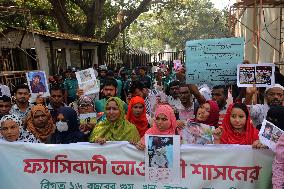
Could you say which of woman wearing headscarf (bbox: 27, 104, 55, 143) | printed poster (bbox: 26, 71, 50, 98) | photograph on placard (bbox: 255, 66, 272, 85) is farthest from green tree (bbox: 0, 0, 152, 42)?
photograph on placard (bbox: 255, 66, 272, 85)

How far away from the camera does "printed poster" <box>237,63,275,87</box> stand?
409cm

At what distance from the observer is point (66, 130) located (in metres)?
3.64

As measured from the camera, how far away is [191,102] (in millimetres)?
4688

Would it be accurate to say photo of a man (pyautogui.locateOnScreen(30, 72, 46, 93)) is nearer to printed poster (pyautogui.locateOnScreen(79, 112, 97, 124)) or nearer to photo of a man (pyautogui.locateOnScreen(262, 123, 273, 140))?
printed poster (pyautogui.locateOnScreen(79, 112, 97, 124))

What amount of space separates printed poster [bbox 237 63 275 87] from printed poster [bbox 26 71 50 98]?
2.79 m

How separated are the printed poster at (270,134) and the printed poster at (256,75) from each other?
1519 mm

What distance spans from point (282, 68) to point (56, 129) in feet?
25.8

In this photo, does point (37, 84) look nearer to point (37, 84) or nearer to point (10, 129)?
point (37, 84)

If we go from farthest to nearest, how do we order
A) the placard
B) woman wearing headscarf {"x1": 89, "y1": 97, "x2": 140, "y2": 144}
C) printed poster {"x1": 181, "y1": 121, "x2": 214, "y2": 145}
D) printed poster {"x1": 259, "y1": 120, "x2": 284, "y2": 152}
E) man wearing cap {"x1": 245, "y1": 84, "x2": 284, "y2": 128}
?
man wearing cap {"x1": 245, "y1": 84, "x2": 284, "y2": 128}, woman wearing headscarf {"x1": 89, "y1": 97, "x2": 140, "y2": 144}, printed poster {"x1": 181, "y1": 121, "x2": 214, "y2": 145}, the placard, printed poster {"x1": 259, "y1": 120, "x2": 284, "y2": 152}

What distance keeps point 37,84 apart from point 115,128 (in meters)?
2.31

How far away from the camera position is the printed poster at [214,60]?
181 inches

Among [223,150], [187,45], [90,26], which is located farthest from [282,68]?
[90,26]

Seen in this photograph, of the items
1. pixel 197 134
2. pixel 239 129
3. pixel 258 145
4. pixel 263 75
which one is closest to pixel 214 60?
pixel 263 75

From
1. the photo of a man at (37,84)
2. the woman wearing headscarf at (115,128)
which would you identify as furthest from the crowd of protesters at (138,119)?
the photo of a man at (37,84)
